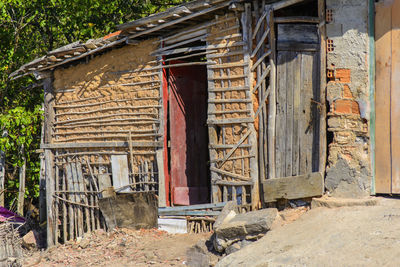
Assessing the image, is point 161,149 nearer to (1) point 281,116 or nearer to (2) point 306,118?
(1) point 281,116

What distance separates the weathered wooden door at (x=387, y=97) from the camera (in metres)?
6.80

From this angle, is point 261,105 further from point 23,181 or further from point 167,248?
point 23,181

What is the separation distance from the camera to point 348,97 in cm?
698

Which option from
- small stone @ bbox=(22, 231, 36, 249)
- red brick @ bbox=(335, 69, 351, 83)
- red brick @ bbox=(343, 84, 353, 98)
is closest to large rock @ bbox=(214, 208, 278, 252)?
red brick @ bbox=(343, 84, 353, 98)

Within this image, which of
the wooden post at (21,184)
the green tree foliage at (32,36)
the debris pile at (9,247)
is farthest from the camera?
the wooden post at (21,184)

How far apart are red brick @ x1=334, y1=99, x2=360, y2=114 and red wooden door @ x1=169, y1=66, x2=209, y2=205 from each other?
10.1 ft

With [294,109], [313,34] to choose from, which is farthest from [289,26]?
[294,109]

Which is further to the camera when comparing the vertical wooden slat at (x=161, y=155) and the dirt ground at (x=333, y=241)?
the vertical wooden slat at (x=161, y=155)

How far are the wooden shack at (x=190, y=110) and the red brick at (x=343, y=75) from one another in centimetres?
19

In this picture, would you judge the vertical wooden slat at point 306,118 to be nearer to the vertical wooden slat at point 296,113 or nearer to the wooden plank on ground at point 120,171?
the vertical wooden slat at point 296,113

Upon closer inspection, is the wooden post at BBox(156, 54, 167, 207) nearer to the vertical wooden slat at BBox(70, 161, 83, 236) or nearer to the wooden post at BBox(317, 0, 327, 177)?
the vertical wooden slat at BBox(70, 161, 83, 236)

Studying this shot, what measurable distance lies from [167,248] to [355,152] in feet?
9.81

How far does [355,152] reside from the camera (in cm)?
695

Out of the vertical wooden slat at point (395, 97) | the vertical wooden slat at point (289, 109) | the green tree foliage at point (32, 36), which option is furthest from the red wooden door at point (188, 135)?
the green tree foliage at point (32, 36)
